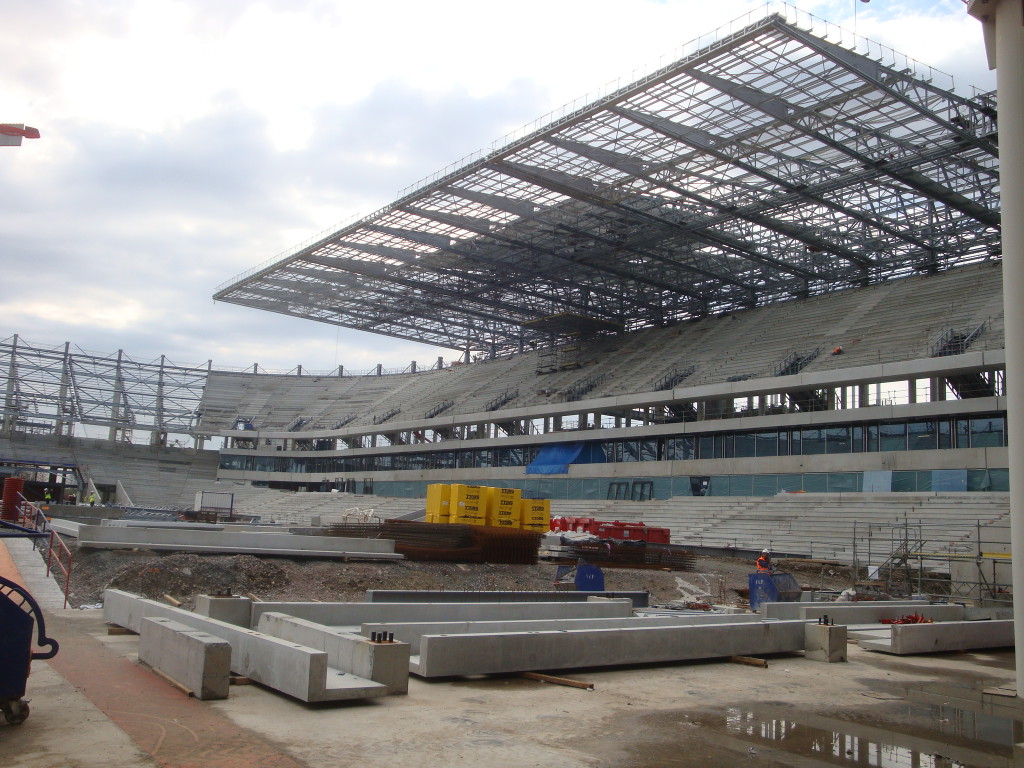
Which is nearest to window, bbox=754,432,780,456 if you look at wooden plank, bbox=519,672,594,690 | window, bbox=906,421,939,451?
window, bbox=906,421,939,451

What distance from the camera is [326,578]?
70.5 feet

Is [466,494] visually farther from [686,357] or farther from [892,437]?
[686,357]

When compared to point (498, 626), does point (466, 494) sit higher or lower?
higher

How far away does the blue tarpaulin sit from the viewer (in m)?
53.1

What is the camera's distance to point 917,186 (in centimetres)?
3794

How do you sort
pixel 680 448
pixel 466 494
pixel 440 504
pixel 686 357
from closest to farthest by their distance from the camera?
A: pixel 466 494 → pixel 440 504 → pixel 680 448 → pixel 686 357

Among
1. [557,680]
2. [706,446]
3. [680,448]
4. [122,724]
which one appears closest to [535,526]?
[706,446]

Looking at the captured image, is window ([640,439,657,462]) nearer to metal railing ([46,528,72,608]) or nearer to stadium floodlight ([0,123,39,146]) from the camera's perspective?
metal railing ([46,528,72,608])

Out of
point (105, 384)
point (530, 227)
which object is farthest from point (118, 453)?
point (530, 227)

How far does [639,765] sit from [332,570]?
17.1m

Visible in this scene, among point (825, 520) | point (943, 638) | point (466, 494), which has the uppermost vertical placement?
point (466, 494)

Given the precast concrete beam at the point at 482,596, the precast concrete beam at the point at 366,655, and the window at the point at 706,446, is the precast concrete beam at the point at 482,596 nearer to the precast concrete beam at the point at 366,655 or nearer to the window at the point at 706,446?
the precast concrete beam at the point at 366,655

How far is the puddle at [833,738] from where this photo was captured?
23.4ft

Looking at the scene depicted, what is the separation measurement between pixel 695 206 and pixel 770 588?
27.6m
